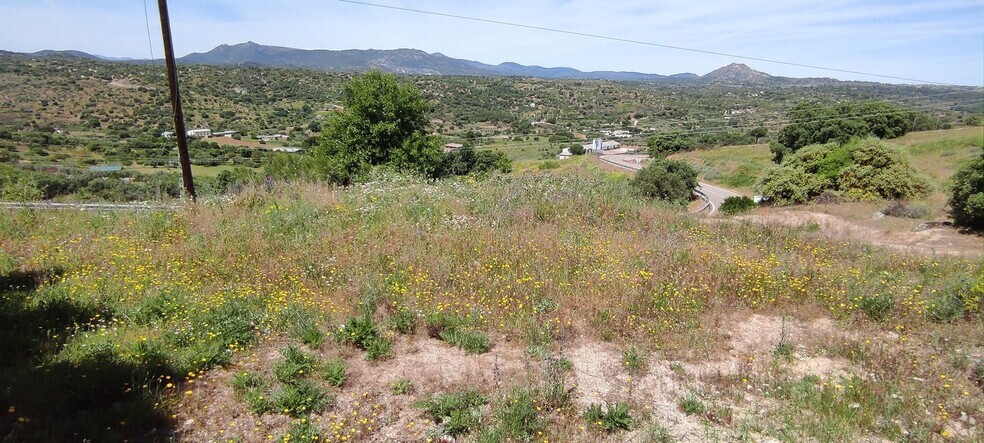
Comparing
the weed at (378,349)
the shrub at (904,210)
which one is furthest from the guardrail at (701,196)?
the weed at (378,349)

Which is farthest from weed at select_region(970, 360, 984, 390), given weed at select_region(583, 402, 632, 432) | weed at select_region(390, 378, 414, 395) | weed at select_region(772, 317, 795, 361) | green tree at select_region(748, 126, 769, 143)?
green tree at select_region(748, 126, 769, 143)

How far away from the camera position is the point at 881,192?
21.2m

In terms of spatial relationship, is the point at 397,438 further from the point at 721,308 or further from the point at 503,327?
the point at 721,308

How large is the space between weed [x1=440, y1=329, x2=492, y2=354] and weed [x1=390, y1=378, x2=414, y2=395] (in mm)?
818

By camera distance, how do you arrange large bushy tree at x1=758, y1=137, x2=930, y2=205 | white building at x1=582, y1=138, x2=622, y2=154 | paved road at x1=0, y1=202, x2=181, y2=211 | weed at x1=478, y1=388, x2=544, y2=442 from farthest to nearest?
white building at x1=582, y1=138, x2=622, y2=154 < large bushy tree at x1=758, y1=137, x2=930, y2=205 < paved road at x1=0, y1=202, x2=181, y2=211 < weed at x1=478, y1=388, x2=544, y2=442

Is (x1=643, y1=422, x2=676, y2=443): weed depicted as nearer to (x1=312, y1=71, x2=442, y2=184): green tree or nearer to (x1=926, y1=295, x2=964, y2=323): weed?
(x1=926, y1=295, x2=964, y2=323): weed

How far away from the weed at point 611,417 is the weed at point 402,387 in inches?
57.7

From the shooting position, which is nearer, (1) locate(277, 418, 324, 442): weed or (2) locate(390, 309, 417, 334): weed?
(1) locate(277, 418, 324, 442): weed

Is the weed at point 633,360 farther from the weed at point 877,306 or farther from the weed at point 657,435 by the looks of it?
the weed at point 877,306

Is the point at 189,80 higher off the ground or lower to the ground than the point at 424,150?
higher

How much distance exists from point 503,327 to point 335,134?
2156 cm

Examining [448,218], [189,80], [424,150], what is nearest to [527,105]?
[189,80]

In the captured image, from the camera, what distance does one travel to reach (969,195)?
14.4 m

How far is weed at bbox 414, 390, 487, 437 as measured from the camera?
3502mm
